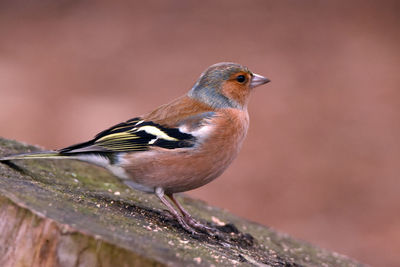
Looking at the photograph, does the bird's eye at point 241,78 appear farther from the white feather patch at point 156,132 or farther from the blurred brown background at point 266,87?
the blurred brown background at point 266,87

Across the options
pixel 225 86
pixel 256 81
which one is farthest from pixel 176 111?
pixel 256 81

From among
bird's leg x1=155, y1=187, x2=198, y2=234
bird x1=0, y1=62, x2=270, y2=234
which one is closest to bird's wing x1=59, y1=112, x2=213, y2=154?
bird x1=0, y1=62, x2=270, y2=234

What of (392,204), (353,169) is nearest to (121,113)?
(353,169)

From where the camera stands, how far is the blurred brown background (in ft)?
31.7

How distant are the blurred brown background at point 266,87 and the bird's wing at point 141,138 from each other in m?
5.15

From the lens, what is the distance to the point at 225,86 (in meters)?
4.73

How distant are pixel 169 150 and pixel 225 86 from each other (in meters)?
0.96

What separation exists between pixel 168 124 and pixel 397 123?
911 centimetres

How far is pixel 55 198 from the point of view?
9.62ft

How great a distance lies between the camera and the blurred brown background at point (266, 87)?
967cm

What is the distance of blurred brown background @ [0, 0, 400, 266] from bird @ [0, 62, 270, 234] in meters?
4.96

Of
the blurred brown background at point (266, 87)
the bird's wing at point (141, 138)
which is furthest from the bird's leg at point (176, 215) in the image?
the blurred brown background at point (266, 87)

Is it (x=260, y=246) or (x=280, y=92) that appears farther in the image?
(x=280, y=92)

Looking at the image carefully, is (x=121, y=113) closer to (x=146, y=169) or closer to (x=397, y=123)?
(x=397, y=123)
